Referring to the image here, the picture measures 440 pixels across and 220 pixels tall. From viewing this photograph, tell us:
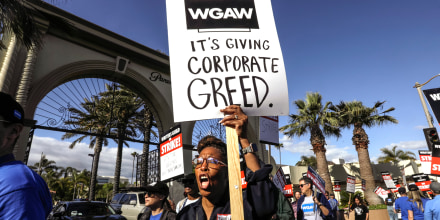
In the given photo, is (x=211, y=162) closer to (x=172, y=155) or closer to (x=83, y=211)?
(x=172, y=155)

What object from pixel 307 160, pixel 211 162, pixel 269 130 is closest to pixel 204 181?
pixel 211 162

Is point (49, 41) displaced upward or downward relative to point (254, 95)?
upward

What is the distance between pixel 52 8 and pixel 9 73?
111 inches

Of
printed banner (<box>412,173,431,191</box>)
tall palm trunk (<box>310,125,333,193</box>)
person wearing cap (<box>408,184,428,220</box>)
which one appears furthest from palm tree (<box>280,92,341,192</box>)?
person wearing cap (<box>408,184,428,220</box>)

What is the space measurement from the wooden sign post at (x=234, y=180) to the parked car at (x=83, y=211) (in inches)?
313

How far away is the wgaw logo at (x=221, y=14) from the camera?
7.08ft

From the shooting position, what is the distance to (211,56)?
6.62 feet

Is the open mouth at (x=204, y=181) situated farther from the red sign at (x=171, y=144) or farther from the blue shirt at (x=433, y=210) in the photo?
the blue shirt at (x=433, y=210)

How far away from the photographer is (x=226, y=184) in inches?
70.6

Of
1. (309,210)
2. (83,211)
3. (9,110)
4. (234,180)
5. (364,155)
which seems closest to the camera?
(9,110)

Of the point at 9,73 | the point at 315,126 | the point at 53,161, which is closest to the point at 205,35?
the point at 9,73

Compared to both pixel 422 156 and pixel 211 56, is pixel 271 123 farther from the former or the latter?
pixel 422 156

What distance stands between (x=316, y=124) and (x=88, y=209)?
16756 millimetres

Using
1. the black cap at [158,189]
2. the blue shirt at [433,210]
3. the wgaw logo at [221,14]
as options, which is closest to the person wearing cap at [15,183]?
the wgaw logo at [221,14]
